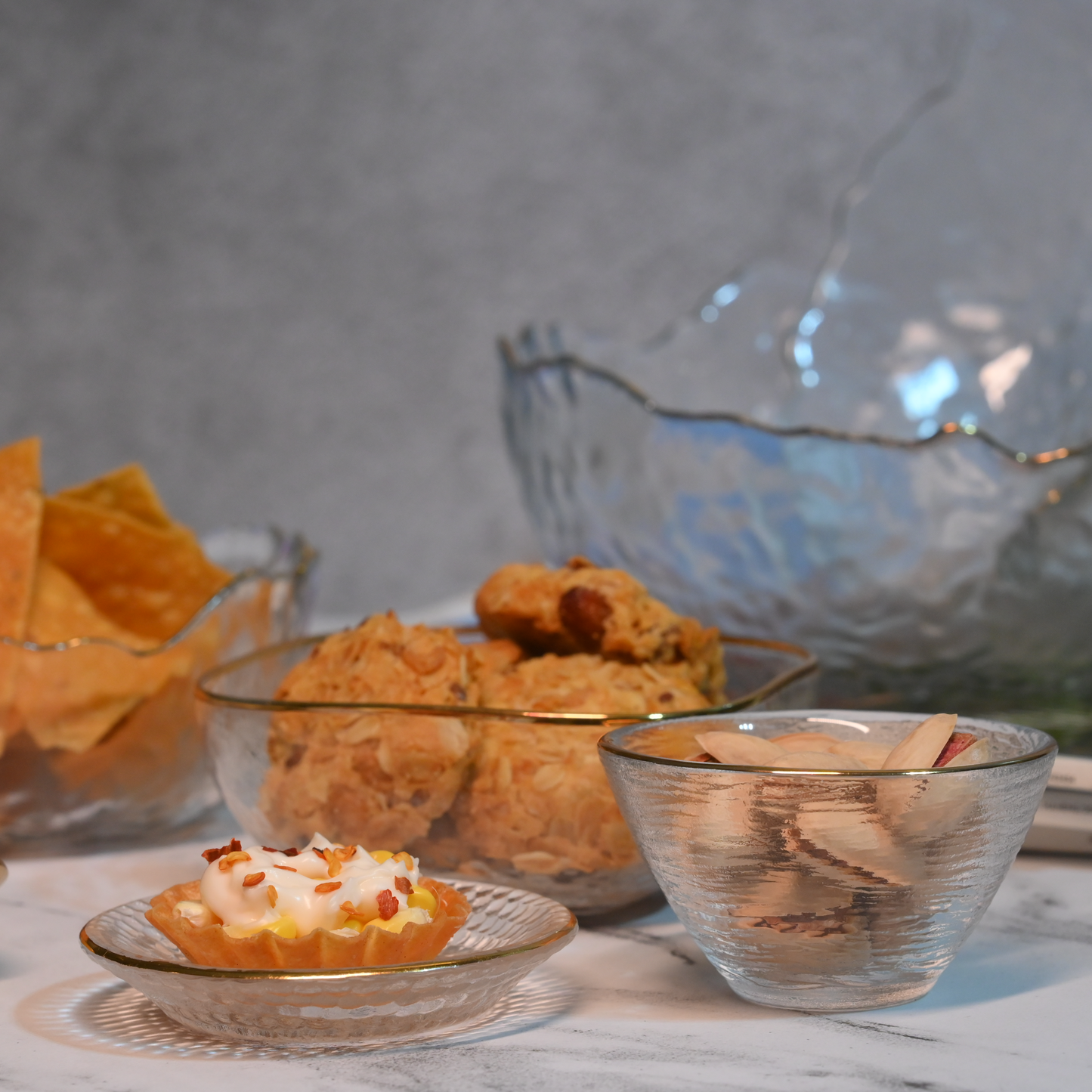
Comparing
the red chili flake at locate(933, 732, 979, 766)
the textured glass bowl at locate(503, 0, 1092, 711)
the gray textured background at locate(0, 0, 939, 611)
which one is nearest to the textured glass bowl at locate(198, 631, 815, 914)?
the red chili flake at locate(933, 732, 979, 766)

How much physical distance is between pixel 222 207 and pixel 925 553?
1.00 metres

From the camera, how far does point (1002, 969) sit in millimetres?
463

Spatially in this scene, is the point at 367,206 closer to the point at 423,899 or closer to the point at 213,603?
the point at 213,603

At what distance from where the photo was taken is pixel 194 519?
1481 millimetres

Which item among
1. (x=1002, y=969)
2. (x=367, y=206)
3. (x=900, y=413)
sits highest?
(x=367, y=206)

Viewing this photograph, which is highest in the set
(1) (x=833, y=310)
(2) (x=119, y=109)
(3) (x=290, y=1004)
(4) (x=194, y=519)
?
(2) (x=119, y=109)

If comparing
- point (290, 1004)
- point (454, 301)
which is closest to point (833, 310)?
point (454, 301)

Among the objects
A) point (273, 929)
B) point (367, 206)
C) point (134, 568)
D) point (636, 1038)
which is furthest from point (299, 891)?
point (367, 206)

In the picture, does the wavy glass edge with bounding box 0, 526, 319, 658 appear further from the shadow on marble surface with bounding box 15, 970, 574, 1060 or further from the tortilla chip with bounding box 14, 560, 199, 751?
the shadow on marble surface with bounding box 15, 970, 574, 1060

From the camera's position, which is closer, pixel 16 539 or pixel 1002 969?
pixel 1002 969

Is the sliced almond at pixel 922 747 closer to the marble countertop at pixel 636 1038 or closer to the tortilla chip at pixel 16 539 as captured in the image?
the marble countertop at pixel 636 1038

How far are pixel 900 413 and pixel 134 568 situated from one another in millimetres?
695

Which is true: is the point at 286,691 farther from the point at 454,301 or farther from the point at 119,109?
the point at 119,109

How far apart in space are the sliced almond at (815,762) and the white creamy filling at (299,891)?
12 centimetres
